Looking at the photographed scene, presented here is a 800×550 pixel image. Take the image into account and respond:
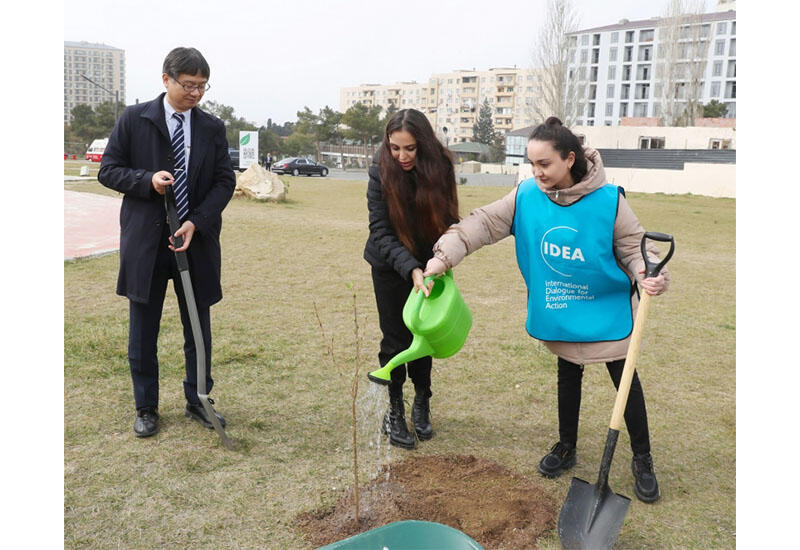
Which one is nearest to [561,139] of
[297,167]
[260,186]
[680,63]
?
[260,186]

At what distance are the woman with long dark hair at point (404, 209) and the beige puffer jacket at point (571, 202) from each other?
0.14m

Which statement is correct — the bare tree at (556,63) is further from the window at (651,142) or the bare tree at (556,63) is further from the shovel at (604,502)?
the shovel at (604,502)

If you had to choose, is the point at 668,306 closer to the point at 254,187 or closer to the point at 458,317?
the point at 458,317

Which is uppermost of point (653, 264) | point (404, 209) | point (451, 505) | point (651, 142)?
point (651, 142)

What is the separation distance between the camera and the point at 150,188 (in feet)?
9.21

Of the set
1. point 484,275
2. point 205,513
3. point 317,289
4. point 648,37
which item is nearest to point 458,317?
point 205,513

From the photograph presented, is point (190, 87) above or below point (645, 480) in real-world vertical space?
above

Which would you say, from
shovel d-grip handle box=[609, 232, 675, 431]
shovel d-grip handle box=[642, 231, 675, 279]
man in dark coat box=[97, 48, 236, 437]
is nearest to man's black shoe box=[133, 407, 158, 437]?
man in dark coat box=[97, 48, 236, 437]

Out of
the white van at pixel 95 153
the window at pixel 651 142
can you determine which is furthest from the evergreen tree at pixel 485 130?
the white van at pixel 95 153

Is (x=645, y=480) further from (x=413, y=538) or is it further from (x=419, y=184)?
(x=419, y=184)

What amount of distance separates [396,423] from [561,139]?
1.56 metres

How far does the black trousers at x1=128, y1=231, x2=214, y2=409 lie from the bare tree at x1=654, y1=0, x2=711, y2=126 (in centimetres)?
4215

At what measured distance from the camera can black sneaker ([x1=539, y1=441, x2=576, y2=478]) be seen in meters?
2.91

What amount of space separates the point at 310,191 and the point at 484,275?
43.2 ft
